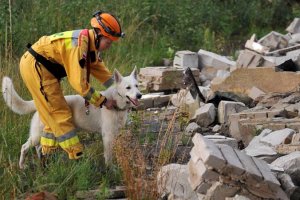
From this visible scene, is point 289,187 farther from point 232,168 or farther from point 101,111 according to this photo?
point 101,111

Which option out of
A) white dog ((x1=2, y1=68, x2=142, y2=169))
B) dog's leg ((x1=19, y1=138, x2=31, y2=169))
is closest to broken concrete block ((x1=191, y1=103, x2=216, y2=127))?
white dog ((x1=2, y1=68, x2=142, y2=169))

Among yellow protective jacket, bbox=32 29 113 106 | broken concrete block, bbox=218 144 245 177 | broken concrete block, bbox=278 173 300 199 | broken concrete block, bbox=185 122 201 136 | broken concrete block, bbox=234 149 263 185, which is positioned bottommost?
broken concrete block, bbox=185 122 201 136

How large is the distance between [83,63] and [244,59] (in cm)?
528

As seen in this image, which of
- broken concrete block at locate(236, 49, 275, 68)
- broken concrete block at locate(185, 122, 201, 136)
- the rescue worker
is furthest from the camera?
broken concrete block at locate(236, 49, 275, 68)

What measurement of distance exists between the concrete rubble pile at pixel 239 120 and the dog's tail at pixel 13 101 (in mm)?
1858

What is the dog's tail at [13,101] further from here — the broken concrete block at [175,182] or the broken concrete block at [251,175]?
the broken concrete block at [251,175]

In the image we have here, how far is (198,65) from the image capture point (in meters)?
12.6

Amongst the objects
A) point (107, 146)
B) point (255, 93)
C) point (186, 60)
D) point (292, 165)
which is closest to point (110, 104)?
point (107, 146)

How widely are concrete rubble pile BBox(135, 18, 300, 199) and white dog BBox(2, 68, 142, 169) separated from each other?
2.99ft

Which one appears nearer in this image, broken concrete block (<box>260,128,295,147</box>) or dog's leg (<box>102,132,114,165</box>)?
broken concrete block (<box>260,128,295,147</box>)

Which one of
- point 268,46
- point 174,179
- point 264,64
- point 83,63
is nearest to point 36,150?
point 83,63

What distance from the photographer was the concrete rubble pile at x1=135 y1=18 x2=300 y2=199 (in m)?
5.30

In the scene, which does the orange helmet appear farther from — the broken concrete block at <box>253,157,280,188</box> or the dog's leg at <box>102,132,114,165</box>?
the broken concrete block at <box>253,157,280,188</box>

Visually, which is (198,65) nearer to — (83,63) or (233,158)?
(83,63)
